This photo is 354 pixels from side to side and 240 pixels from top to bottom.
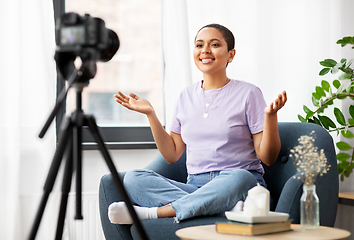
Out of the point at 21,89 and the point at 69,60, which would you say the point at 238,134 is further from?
the point at 21,89

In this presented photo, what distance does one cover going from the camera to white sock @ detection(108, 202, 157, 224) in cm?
158

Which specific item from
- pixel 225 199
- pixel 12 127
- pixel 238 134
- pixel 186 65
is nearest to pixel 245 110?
pixel 238 134

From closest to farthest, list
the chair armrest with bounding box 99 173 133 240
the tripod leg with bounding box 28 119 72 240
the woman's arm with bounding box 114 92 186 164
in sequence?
1. the tripod leg with bounding box 28 119 72 240
2. the chair armrest with bounding box 99 173 133 240
3. the woman's arm with bounding box 114 92 186 164

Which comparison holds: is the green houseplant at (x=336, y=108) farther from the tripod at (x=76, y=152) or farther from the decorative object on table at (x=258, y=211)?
the tripod at (x=76, y=152)

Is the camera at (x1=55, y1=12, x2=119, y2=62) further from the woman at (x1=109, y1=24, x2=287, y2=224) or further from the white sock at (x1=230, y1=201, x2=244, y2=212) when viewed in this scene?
the white sock at (x1=230, y1=201, x2=244, y2=212)

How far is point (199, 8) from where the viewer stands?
2514 millimetres

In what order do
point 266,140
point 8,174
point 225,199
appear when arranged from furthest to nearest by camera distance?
point 8,174
point 266,140
point 225,199

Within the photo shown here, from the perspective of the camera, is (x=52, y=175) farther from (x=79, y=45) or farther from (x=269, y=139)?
(x=269, y=139)

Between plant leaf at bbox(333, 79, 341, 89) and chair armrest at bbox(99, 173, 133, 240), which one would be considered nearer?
chair armrest at bbox(99, 173, 133, 240)

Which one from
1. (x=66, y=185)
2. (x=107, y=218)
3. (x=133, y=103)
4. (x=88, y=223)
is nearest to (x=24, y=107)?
(x=88, y=223)

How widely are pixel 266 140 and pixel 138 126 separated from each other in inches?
47.4

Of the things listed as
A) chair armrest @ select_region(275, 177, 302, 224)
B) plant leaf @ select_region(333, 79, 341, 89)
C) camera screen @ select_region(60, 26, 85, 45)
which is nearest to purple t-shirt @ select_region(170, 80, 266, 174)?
chair armrest @ select_region(275, 177, 302, 224)

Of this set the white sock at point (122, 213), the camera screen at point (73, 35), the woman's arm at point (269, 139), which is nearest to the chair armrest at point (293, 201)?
the woman's arm at point (269, 139)

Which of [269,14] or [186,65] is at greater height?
[269,14]
